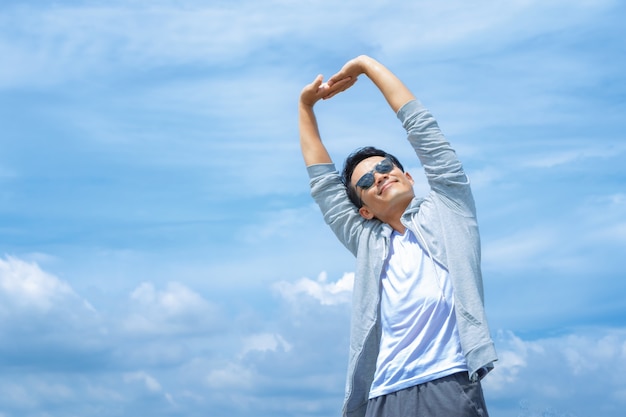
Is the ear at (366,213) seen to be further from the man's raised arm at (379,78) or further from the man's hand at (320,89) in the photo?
the man's hand at (320,89)

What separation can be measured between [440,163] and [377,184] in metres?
0.45

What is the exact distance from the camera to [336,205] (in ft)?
18.4

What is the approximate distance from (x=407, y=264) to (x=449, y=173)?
65cm

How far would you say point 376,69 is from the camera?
5.57 m

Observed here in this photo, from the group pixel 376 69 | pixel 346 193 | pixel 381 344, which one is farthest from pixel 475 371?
pixel 376 69

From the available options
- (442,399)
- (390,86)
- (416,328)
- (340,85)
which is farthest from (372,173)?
(442,399)

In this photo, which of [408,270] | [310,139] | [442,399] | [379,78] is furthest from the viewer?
[310,139]

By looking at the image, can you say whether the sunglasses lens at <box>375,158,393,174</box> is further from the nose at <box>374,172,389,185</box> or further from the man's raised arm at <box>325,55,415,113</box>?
the man's raised arm at <box>325,55,415,113</box>

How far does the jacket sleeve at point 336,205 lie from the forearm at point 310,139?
2.7 inches

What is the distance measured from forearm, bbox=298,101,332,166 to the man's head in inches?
9.4

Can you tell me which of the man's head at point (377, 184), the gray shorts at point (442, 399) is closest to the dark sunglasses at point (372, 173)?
the man's head at point (377, 184)

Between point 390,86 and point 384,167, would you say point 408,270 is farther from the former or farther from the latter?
point 390,86

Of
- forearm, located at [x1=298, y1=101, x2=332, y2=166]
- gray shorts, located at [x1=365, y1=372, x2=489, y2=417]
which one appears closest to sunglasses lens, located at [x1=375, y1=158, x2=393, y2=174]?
Answer: forearm, located at [x1=298, y1=101, x2=332, y2=166]

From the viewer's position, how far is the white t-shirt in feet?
15.9
